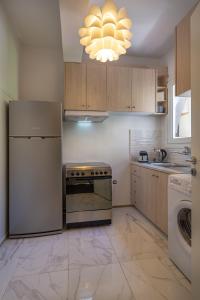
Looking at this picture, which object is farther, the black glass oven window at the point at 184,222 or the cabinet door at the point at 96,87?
the cabinet door at the point at 96,87

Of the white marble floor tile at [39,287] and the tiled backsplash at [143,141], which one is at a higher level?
the tiled backsplash at [143,141]

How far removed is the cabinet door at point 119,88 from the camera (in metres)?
2.99

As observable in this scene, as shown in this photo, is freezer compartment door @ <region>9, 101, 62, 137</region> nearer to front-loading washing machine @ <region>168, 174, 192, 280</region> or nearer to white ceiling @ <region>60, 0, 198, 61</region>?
white ceiling @ <region>60, 0, 198, 61</region>

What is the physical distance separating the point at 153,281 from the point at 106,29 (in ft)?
7.21

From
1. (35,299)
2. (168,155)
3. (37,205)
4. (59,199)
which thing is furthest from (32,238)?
(168,155)

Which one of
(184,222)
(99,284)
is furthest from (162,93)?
(99,284)

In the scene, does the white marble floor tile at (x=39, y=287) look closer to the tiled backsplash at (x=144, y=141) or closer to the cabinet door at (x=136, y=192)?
the cabinet door at (x=136, y=192)

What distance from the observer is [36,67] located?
3.12 meters

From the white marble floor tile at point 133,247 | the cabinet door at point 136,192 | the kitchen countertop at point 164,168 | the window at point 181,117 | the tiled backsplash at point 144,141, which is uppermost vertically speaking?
the window at point 181,117

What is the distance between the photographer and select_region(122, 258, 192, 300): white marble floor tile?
1.44m

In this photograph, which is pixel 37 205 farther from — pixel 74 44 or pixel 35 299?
pixel 74 44

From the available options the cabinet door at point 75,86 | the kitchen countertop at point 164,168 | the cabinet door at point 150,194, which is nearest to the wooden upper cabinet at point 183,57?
the kitchen countertop at point 164,168

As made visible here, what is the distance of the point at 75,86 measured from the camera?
2.86 metres

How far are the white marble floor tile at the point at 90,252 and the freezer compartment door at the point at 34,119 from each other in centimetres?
144
